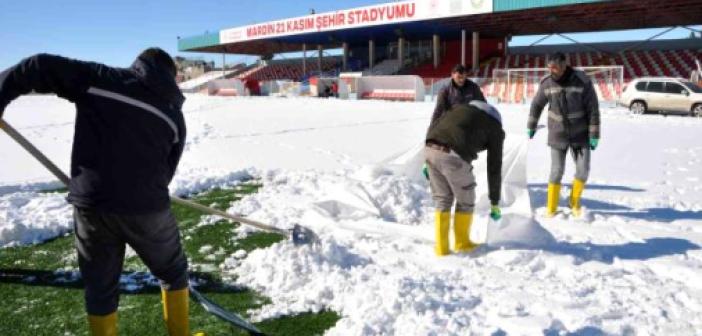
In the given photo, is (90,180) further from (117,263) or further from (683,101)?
(683,101)

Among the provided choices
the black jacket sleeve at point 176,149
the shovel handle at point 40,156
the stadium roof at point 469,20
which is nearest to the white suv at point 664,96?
the stadium roof at point 469,20

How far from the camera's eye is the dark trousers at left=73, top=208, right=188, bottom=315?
2.10 m

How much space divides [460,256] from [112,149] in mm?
2679

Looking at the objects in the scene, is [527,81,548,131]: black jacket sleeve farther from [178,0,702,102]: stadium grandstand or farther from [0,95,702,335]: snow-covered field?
[178,0,702,102]: stadium grandstand

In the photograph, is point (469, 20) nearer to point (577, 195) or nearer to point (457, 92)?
point (577, 195)

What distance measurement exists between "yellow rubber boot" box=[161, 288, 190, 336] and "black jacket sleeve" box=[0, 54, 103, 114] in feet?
3.14

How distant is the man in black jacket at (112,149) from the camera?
2027 millimetres

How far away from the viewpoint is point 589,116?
5059mm

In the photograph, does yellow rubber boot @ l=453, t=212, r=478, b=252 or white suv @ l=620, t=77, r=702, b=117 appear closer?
yellow rubber boot @ l=453, t=212, r=478, b=252

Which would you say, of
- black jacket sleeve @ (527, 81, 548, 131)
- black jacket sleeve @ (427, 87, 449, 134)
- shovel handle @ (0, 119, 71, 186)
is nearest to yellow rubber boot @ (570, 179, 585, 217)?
black jacket sleeve @ (527, 81, 548, 131)

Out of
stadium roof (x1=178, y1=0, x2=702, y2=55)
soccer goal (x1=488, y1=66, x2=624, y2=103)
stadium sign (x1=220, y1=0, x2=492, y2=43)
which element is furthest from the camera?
stadium sign (x1=220, y1=0, x2=492, y2=43)

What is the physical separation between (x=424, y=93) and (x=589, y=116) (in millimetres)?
18304

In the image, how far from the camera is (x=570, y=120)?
508 cm

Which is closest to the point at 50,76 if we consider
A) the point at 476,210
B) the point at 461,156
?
the point at 461,156
